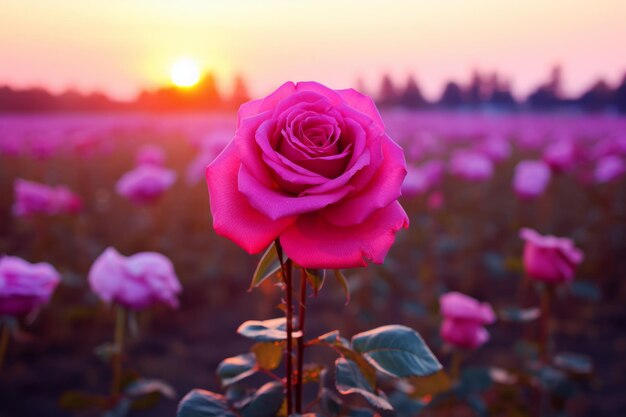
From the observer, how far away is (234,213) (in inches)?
21.3

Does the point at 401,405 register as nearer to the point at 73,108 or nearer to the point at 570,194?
the point at 570,194

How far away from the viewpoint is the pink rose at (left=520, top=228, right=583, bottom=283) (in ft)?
4.49

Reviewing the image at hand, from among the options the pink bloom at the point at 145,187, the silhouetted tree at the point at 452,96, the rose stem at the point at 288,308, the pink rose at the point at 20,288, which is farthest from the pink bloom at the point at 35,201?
the silhouetted tree at the point at 452,96

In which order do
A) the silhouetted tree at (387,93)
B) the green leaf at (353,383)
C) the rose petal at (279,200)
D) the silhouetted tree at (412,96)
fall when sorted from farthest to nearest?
1. the silhouetted tree at (387,93)
2. the silhouetted tree at (412,96)
3. the green leaf at (353,383)
4. the rose petal at (279,200)

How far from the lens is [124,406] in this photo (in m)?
1.15

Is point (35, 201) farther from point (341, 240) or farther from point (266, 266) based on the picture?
point (341, 240)

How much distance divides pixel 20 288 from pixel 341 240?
0.86m

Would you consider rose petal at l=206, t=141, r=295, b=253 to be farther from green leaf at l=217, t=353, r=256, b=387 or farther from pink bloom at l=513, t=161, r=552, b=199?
pink bloom at l=513, t=161, r=552, b=199

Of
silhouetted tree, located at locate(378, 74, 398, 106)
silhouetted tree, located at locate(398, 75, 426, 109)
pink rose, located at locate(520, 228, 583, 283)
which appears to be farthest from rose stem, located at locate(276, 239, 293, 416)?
silhouetted tree, located at locate(378, 74, 398, 106)

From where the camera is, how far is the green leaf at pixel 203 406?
0.63 metres

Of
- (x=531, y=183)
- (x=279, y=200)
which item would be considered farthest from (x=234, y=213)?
(x=531, y=183)

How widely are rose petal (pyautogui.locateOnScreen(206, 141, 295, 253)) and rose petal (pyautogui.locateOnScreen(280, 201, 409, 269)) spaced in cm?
2

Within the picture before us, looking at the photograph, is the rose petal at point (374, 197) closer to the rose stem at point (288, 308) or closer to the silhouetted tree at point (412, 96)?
the rose stem at point (288, 308)

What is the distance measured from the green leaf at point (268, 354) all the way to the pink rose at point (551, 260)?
3.08 ft
